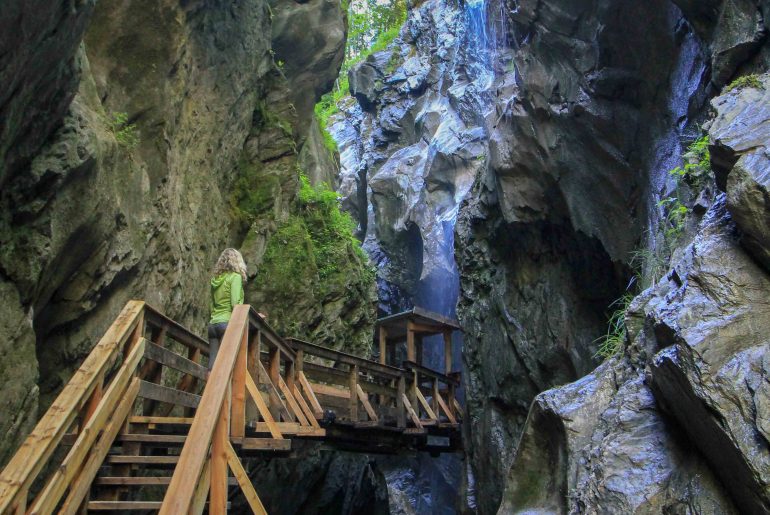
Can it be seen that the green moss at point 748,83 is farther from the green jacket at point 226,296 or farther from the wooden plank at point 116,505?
the wooden plank at point 116,505

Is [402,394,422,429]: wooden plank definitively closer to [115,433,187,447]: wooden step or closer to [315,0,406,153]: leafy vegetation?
[115,433,187,447]: wooden step

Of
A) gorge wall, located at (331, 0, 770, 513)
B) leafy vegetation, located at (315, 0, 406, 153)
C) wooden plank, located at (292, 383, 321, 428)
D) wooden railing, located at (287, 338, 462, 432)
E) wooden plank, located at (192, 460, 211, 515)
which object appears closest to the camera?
wooden plank, located at (192, 460, 211, 515)

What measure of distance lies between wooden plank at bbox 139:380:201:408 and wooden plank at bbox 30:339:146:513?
28cm

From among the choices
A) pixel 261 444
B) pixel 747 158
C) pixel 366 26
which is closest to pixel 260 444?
pixel 261 444

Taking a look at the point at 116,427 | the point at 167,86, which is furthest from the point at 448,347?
the point at 116,427

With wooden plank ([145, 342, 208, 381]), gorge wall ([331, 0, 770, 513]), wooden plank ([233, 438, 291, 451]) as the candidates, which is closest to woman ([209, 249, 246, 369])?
wooden plank ([145, 342, 208, 381])

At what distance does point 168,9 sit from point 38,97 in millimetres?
4686

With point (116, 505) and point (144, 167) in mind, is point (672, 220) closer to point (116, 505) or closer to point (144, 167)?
point (116, 505)

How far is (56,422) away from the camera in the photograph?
404cm

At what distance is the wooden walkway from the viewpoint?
3674 mm

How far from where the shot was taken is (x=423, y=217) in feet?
89.5

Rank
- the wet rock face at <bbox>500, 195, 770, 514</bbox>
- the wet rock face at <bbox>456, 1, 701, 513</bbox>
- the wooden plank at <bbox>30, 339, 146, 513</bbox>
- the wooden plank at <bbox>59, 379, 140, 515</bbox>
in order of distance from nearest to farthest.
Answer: the wooden plank at <bbox>30, 339, 146, 513</bbox> → the wet rock face at <bbox>500, 195, 770, 514</bbox> → the wooden plank at <bbox>59, 379, 140, 515</bbox> → the wet rock face at <bbox>456, 1, 701, 513</bbox>

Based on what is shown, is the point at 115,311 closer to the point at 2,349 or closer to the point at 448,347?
the point at 2,349

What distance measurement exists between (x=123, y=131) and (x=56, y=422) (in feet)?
18.2
